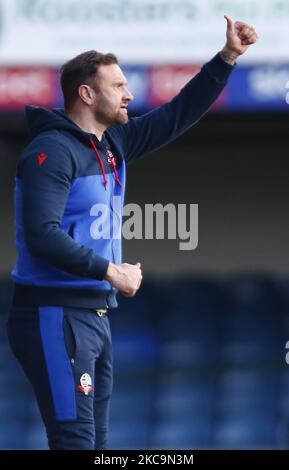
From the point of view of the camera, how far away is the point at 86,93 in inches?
137

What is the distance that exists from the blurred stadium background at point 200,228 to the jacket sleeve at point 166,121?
3.07 meters

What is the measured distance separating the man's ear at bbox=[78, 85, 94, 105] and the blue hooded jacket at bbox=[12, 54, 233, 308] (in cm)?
7

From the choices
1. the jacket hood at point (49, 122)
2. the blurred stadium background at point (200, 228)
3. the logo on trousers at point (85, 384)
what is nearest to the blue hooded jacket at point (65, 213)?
the jacket hood at point (49, 122)

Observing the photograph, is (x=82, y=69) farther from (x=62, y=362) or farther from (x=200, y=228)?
(x=200, y=228)

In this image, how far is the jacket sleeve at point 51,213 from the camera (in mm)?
3238

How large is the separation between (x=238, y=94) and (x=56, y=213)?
3.74 metres

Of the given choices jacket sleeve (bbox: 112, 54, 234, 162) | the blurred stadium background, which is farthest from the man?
the blurred stadium background

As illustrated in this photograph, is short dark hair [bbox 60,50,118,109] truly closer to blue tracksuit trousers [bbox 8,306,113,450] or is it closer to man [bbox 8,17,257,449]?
man [bbox 8,17,257,449]

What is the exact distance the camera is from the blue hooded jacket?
10.7 ft

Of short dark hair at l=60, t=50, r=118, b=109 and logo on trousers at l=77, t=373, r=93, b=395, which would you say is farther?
short dark hair at l=60, t=50, r=118, b=109

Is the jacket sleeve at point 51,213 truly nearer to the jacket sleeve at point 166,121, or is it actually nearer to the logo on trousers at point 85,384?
the logo on trousers at point 85,384

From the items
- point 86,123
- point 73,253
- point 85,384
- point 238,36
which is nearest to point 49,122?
point 86,123

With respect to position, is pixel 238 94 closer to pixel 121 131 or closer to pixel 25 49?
pixel 25 49

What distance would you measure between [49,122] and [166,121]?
44 cm
